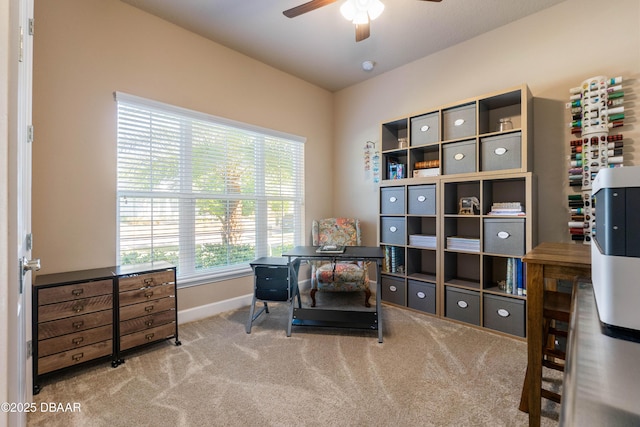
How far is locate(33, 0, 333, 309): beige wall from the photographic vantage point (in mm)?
2148

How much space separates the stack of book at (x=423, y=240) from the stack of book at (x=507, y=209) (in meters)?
0.61

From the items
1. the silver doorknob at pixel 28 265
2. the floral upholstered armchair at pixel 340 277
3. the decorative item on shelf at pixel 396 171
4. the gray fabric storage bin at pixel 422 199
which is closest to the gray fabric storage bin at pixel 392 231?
the gray fabric storage bin at pixel 422 199

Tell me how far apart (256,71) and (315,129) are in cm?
111

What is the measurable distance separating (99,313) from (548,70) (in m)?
4.17

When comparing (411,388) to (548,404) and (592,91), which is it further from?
(592,91)

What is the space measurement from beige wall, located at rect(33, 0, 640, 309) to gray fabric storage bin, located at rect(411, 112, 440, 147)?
0.34 metres

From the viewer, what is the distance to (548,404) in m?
1.67

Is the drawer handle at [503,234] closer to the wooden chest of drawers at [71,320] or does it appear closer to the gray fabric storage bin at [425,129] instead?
the gray fabric storage bin at [425,129]

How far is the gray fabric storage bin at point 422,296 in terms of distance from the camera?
3.00 m

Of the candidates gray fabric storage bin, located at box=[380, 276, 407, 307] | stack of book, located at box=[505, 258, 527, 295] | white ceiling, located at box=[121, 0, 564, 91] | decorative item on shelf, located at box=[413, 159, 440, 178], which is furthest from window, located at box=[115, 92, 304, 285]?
stack of book, located at box=[505, 258, 527, 295]

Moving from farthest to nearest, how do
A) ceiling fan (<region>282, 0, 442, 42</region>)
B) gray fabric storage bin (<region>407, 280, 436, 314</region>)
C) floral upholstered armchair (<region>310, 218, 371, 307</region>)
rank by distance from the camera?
floral upholstered armchair (<region>310, 218, 371, 307</region>), gray fabric storage bin (<region>407, 280, 436, 314</region>), ceiling fan (<region>282, 0, 442, 42</region>)

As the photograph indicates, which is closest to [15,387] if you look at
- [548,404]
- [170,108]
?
[170,108]

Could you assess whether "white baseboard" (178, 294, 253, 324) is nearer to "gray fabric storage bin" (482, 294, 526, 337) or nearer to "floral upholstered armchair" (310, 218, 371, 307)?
"floral upholstered armchair" (310, 218, 371, 307)

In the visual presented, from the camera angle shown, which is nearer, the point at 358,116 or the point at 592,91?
the point at 592,91
